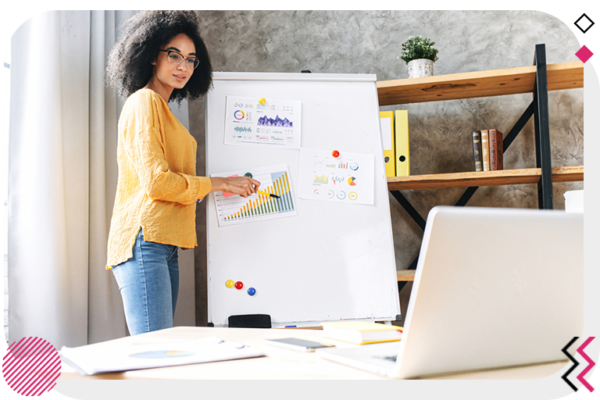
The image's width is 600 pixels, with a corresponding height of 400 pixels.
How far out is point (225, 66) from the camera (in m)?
2.71

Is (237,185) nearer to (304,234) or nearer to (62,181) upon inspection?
(304,234)

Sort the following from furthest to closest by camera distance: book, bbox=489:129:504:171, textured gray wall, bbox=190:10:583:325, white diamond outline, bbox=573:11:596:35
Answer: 1. textured gray wall, bbox=190:10:583:325
2. book, bbox=489:129:504:171
3. white diamond outline, bbox=573:11:596:35

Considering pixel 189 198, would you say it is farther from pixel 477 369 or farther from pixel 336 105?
pixel 477 369

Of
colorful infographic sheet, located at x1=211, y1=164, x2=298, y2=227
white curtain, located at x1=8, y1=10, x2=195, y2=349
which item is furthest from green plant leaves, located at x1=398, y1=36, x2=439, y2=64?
white curtain, located at x1=8, y1=10, x2=195, y2=349

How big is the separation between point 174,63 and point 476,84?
4.42ft

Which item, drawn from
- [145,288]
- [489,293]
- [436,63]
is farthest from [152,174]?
[436,63]

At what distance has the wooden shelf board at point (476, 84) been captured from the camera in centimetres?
202

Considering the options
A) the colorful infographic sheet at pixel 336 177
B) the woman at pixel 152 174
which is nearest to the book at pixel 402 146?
the colorful infographic sheet at pixel 336 177

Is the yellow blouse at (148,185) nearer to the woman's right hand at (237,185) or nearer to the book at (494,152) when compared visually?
the woman's right hand at (237,185)

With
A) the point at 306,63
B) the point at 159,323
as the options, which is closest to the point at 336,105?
the point at 306,63

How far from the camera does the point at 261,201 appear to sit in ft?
6.15

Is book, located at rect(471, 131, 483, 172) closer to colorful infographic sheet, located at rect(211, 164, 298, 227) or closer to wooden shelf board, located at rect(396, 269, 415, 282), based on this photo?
wooden shelf board, located at rect(396, 269, 415, 282)

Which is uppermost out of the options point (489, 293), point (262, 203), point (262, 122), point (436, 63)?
point (436, 63)

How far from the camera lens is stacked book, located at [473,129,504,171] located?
2.10 m
